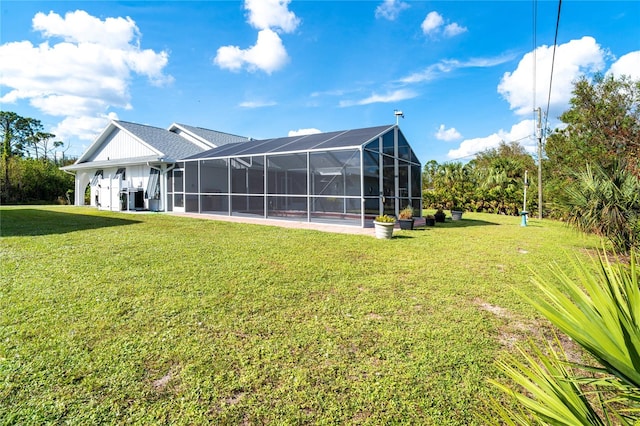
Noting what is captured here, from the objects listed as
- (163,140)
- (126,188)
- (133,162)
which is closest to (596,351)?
(133,162)

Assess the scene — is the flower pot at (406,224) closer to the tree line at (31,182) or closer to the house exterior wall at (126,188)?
the house exterior wall at (126,188)

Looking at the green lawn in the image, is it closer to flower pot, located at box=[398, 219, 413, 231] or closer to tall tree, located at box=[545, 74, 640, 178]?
flower pot, located at box=[398, 219, 413, 231]

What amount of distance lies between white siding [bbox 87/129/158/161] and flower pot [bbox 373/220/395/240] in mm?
15140

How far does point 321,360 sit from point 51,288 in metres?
3.93

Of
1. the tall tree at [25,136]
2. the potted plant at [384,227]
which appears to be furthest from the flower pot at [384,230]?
the tall tree at [25,136]

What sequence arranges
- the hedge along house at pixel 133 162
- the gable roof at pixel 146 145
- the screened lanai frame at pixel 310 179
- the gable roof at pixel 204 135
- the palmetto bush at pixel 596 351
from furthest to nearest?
the gable roof at pixel 204 135, the gable roof at pixel 146 145, the hedge along house at pixel 133 162, the screened lanai frame at pixel 310 179, the palmetto bush at pixel 596 351

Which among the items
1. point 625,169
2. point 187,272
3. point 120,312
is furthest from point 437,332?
point 625,169

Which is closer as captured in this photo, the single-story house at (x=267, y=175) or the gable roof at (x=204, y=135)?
the single-story house at (x=267, y=175)

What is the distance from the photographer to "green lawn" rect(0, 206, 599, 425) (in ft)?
6.82

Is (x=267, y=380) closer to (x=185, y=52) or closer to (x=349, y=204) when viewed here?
(x=349, y=204)

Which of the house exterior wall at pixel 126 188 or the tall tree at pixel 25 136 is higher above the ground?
the tall tree at pixel 25 136

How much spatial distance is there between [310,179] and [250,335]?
403 inches

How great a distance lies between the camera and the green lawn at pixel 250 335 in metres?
2.08

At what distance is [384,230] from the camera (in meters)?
8.38
